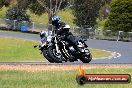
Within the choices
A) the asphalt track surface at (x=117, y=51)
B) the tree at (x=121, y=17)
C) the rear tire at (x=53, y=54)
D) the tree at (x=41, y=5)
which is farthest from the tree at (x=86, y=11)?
the rear tire at (x=53, y=54)

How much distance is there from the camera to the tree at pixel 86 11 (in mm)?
52844

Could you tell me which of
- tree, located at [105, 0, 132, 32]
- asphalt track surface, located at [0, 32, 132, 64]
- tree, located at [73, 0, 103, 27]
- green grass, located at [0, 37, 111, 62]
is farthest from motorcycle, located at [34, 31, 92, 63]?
tree, located at [73, 0, 103, 27]

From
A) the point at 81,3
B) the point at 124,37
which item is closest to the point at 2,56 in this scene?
the point at 124,37

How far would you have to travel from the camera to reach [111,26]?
47.2m

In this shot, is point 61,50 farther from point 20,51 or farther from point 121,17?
point 121,17

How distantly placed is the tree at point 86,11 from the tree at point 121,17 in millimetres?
5602

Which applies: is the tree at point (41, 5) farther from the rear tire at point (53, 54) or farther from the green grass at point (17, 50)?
the rear tire at point (53, 54)

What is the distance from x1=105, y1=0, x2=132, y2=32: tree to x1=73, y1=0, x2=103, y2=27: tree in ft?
18.4

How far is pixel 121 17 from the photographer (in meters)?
46.4

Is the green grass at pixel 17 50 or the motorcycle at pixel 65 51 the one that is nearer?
the motorcycle at pixel 65 51

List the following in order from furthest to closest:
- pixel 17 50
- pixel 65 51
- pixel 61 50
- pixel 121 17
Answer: pixel 121 17 < pixel 17 50 < pixel 65 51 < pixel 61 50

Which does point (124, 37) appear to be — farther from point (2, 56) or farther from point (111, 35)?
point (2, 56)

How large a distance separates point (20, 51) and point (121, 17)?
56.6ft

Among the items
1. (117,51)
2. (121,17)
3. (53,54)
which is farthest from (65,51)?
(121,17)
